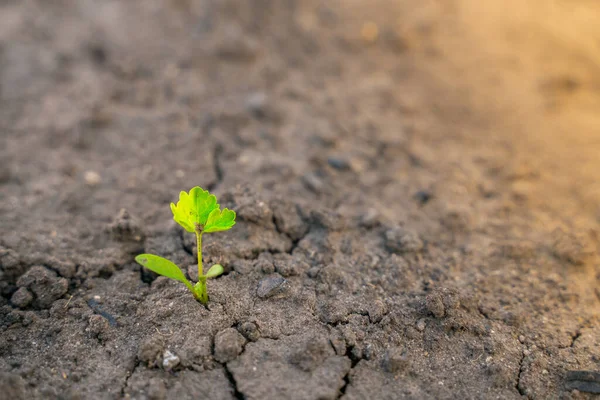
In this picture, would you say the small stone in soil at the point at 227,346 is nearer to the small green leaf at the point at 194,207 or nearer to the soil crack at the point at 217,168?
the small green leaf at the point at 194,207

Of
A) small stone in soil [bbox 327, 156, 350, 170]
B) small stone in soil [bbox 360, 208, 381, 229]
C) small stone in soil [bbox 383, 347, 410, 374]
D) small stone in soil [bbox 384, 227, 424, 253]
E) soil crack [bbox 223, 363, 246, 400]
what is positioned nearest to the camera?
soil crack [bbox 223, 363, 246, 400]

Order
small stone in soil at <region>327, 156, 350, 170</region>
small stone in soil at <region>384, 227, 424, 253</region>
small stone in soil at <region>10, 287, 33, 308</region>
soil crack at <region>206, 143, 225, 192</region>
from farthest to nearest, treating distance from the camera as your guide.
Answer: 1. small stone in soil at <region>327, 156, 350, 170</region>
2. soil crack at <region>206, 143, 225, 192</region>
3. small stone in soil at <region>384, 227, 424, 253</region>
4. small stone in soil at <region>10, 287, 33, 308</region>

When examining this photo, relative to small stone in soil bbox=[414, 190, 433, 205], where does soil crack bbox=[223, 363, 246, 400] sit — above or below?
below

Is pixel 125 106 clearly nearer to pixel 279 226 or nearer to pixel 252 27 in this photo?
pixel 252 27

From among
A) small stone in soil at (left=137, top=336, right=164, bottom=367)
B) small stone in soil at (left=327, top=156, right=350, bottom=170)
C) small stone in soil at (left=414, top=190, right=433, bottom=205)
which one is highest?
small stone in soil at (left=414, top=190, right=433, bottom=205)

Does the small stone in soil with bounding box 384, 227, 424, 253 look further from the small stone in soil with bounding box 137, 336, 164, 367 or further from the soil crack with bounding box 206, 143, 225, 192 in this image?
the small stone in soil with bounding box 137, 336, 164, 367

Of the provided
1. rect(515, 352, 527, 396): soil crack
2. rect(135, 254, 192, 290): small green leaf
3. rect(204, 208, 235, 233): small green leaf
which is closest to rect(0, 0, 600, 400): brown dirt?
rect(515, 352, 527, 396): soil crack

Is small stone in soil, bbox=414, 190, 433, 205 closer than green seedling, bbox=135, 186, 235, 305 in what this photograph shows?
No

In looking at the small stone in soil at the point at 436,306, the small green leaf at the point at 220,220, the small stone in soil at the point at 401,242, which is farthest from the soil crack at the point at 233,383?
the small stone in soil at the point at 401,242
